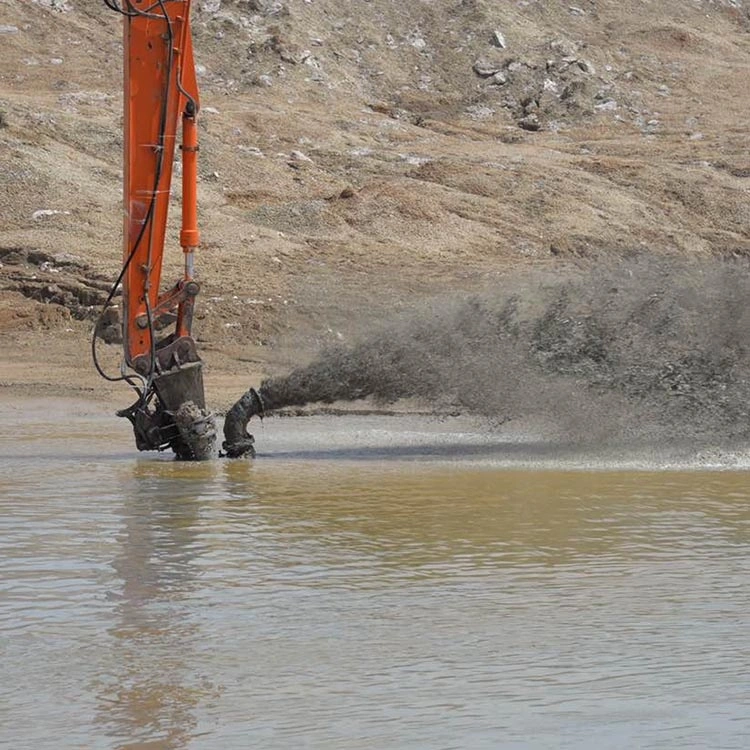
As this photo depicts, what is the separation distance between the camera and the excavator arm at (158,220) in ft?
33.0

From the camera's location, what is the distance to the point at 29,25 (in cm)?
3092

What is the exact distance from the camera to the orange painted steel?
32.9 ft

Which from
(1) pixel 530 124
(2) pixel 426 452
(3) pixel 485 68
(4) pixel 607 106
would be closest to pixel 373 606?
(2) pixel 426 452

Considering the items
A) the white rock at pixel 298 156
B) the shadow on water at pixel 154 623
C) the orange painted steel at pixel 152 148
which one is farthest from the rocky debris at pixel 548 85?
the shadow on water at pixel 154 623

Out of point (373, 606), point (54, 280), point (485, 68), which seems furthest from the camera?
point (485, 68)

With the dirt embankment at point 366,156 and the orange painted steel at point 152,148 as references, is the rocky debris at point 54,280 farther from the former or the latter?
the orange painted steel at point 152,148

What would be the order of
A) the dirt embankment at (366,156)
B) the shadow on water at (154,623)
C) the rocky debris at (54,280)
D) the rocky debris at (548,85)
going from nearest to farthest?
1. the shadow on water at (154,623)
2. the rocky debris at (54,280)
3. the dirt embankment at (366,156)
4. the rocky debris at (548,85)

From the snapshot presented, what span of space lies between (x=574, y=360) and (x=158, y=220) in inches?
117

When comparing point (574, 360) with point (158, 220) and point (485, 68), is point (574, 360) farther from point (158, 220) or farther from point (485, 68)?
point (485, 68)

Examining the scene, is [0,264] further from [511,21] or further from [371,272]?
[511,21]

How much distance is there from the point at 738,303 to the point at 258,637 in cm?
629

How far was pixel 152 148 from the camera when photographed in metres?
10.1

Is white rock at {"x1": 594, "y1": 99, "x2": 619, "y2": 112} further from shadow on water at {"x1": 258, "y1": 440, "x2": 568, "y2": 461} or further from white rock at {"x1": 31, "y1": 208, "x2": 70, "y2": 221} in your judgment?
shadow on water at {"x1": 258, "y1": 440, "x2": 568, "y2": 461}

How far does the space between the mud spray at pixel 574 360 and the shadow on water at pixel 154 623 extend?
2127 millimetres
